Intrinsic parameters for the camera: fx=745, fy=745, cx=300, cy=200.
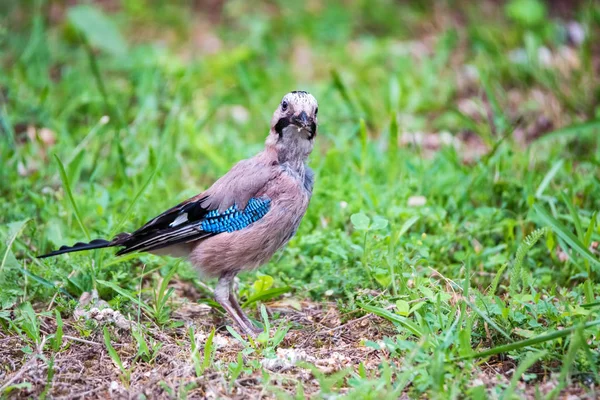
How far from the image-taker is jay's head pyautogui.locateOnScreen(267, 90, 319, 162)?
4355 mm

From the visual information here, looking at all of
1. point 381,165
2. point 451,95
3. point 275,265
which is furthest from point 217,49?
point 275,265

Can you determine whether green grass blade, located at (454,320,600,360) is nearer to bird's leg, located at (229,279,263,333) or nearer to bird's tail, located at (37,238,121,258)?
bird's leg, located at (229,279,263,333)

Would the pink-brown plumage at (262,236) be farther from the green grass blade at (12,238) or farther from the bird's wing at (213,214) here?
the green grass blade at (12,238)

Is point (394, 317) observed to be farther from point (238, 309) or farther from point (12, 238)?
point (12, 238)

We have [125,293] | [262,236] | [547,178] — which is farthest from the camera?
[547,178]

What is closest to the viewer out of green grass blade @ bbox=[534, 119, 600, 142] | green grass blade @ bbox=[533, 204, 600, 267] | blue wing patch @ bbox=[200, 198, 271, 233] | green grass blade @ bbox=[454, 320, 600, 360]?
green grass blade @ bbox=[454, 320, 600, 360]

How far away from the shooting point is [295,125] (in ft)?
14.4

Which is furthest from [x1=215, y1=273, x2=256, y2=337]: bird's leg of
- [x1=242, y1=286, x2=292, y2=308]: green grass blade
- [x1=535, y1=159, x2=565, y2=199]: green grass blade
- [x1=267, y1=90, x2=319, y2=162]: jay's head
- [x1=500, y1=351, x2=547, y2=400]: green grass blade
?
[x1=535, y1=159, x2=565, y2=199]: green grass blade

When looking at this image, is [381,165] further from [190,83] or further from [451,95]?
[190,83]

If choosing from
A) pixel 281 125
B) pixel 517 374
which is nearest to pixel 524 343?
pixel 517 374

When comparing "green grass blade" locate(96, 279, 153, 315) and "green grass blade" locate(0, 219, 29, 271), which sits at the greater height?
"green grass blade" locate(0, 219, 29, 271)

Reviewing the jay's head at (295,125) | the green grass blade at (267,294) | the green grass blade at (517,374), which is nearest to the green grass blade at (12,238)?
the green grass blade at (267,294)

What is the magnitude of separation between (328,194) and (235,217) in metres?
1.15

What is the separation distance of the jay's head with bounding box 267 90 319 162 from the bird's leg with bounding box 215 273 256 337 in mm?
830
